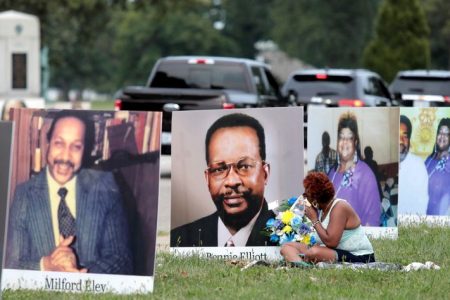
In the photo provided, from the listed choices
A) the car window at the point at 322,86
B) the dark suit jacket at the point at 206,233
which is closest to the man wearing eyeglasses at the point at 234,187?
the dark suit jacket at the point at 206,233

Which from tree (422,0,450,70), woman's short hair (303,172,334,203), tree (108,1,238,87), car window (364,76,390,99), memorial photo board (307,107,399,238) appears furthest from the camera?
tree (108,1,238,87)

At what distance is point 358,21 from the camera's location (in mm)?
101625

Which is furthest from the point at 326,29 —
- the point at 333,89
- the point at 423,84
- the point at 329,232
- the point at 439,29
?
the point at 329,232

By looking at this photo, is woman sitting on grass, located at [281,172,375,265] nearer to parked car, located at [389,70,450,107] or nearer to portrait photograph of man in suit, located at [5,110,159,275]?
portrait photograph of man in suit, located at [5,110,159,275]

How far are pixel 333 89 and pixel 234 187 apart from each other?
15537mm

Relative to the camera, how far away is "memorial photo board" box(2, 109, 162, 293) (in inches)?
348

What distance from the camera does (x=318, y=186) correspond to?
10.0 m

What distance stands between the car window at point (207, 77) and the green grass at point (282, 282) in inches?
484

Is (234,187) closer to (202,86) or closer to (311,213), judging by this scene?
(311,213)

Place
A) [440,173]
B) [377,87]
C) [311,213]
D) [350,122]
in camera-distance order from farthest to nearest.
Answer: [377,87] < [440,173] < [350,122] < [311,213]

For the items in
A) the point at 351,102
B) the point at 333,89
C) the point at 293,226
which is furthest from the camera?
the point at 333,89

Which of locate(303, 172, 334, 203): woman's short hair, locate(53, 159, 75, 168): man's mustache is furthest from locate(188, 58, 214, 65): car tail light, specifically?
locate(53, 159, 75, 168): man's mustache

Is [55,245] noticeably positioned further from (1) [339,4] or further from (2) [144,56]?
(2) [144,56]

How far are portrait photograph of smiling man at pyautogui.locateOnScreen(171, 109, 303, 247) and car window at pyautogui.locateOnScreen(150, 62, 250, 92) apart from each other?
40.4ft
